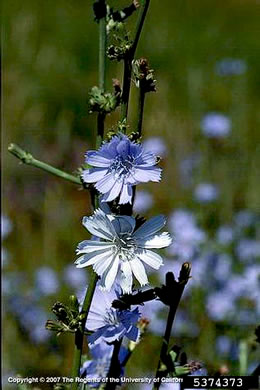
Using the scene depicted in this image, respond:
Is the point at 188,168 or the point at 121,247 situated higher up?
the point at 188,168

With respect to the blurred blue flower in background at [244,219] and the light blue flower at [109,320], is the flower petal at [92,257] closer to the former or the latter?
the light blue flower at [109,320]

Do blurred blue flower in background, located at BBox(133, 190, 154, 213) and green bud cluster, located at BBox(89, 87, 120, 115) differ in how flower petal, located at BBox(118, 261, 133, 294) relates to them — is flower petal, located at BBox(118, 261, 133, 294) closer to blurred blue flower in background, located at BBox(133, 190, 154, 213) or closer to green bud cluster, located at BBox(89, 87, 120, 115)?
green bud cluster, located at BBox(89, 87, 120, 115)

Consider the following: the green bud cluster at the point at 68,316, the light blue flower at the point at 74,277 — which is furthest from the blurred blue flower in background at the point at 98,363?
the light blue flower at the point at 74,277

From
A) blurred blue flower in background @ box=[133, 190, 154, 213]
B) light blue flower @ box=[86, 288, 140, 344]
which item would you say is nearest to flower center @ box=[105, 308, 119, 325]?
light blue flower @ box=[86, 288, 140, 344]

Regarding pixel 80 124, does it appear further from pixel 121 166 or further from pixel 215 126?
pixel 121 166

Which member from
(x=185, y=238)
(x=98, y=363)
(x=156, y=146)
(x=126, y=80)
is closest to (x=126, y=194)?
(x=126, y=80)

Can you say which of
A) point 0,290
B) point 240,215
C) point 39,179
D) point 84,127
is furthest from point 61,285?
point 84,127
